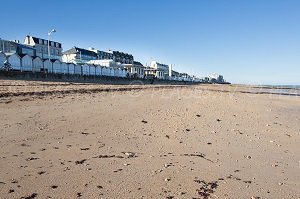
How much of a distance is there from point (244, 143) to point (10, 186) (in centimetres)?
578

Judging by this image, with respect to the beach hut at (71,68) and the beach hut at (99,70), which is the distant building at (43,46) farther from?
the beach hut at (71,68)

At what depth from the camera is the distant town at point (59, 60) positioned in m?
45.6

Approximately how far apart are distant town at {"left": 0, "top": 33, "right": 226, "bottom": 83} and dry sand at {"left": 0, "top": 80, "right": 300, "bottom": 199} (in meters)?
30.8

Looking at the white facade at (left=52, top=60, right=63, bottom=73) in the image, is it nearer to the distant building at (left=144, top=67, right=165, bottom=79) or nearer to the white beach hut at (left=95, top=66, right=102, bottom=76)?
the white beach hut at (left=95, top=66, right=102, bottom=76)

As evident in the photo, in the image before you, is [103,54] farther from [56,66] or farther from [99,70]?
[56,66]

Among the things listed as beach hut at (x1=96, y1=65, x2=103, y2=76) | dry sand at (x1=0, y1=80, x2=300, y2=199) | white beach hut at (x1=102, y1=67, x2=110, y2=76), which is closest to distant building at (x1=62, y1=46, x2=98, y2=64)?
white beach hut at (x1=102, y1=67, x2=110, y2=76)

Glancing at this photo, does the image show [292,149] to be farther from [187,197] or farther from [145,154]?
[187,197]

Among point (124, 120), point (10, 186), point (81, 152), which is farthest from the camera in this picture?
point (124, 120)

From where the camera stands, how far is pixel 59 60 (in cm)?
5884

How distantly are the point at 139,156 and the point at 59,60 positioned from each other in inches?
2204

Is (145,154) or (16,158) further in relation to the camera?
(145,154)

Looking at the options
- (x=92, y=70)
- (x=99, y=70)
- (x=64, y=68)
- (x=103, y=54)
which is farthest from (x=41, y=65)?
(x=103, y=54)

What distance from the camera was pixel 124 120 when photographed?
31.8 ft

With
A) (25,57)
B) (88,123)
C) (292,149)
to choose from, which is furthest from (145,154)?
(25,57)
